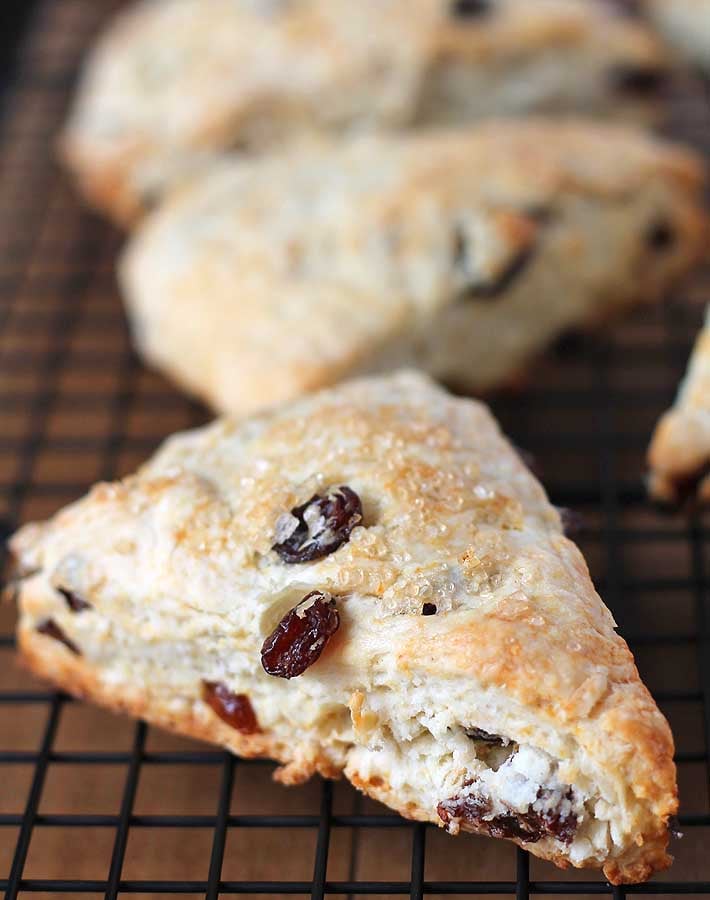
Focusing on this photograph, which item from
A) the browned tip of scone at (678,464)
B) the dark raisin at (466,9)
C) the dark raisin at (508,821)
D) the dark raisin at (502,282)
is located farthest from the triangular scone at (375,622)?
the dark raisin at (466,9)

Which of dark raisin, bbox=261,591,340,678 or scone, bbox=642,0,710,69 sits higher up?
scone, bbox=642,0,710,69

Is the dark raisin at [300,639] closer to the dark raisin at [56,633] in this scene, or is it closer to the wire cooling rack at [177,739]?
the wire cooling rack at [177,739]

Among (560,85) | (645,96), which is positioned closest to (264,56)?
(560,85)

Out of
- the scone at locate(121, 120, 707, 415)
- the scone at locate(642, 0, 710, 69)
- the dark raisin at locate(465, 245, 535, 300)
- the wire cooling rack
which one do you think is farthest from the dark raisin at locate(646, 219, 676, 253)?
the scone at locate(642, 0, 710, 69)

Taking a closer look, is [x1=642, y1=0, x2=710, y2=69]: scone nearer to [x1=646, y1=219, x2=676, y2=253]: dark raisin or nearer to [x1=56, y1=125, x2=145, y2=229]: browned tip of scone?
[x1=646, y1=219, x2=676, y2=253]: dark raisin

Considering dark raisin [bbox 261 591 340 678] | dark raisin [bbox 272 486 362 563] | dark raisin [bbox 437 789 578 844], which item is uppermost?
dark raisin [bbox 272 486 362 563]

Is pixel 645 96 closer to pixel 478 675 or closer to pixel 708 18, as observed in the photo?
pixel 708 18
